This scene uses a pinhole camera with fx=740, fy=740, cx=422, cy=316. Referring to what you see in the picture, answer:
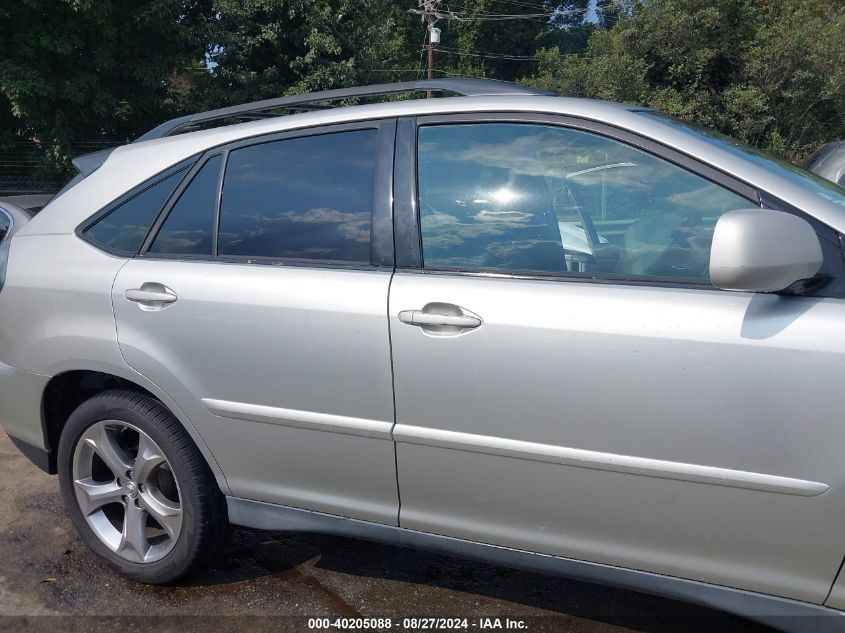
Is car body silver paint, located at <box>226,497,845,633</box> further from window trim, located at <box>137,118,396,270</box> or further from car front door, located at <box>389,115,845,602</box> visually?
window trim, located at <box>137,118,396,270</box>

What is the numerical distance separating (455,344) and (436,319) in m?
0.09

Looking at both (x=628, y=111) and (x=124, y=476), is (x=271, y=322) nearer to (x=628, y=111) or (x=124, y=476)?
(x=124, y=476)

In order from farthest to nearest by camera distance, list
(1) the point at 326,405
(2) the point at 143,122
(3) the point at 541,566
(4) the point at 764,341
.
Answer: (2) the point at 143,122, (1) the point at 326,405, (3) the point at 541,566, (4) the point at 764,341

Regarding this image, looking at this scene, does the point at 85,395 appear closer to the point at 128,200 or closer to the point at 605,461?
the point at 128,200

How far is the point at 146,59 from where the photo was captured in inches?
639

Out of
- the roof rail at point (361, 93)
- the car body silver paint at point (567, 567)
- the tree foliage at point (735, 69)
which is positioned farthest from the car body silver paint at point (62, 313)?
the tree foliage at point (735, 69)

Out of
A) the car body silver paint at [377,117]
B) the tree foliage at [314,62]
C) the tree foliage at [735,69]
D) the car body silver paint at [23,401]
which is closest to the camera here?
the car body silver paint at [377,117]

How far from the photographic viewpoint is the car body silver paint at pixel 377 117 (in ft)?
6.49

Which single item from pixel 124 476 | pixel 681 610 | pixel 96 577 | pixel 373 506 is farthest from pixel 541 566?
pixel 96 577

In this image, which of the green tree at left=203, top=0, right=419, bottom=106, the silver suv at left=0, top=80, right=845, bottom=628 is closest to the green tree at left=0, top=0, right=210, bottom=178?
the green tree at left=203, top=0, right=419, bottom=106

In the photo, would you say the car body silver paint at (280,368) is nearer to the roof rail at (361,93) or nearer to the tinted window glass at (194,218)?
the tinted window glass at (194,218)

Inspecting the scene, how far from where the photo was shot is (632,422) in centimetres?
194

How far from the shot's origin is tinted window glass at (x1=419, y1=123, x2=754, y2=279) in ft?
6.77

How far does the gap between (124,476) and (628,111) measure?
2.19m
